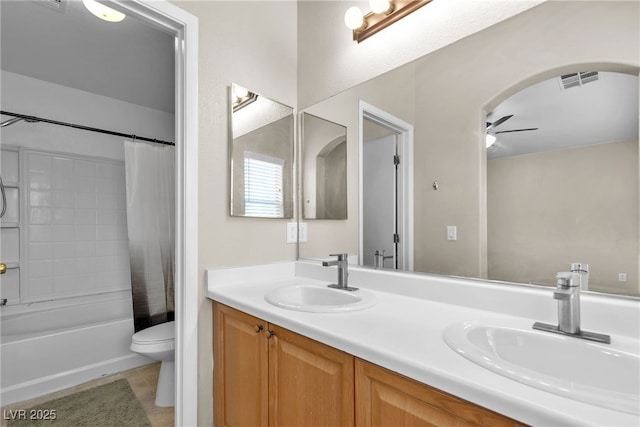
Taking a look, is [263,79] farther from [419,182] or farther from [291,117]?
[419,182]

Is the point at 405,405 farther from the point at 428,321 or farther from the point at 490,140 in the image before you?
the point at 490,140

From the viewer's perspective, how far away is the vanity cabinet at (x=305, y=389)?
2.20ft

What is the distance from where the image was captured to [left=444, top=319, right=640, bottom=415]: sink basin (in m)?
0.54

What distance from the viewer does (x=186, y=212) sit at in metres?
1.37

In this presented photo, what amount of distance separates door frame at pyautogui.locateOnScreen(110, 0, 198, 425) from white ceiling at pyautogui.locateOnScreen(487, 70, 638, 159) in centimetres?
126

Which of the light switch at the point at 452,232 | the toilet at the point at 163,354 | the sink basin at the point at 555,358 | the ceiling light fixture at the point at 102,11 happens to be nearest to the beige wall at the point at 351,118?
the light switch at the point at 452,232

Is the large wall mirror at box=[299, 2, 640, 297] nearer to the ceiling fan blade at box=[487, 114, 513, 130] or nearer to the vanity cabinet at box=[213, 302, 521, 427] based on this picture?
the ceiling fan blade at box=[487, 114, 513, 130]

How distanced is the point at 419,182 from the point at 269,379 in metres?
1.00

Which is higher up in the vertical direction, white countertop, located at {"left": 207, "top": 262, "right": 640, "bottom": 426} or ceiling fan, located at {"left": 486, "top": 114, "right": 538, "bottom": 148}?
ceiling fan, located at {"left": 486, "top": 114, "right": 538, "bottom": 148}

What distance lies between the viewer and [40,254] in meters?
2.54

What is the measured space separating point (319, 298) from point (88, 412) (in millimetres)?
1659

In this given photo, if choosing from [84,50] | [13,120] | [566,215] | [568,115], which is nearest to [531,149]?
[568,115]

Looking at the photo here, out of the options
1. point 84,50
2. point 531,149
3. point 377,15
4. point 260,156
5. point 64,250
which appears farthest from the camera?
point 64,250

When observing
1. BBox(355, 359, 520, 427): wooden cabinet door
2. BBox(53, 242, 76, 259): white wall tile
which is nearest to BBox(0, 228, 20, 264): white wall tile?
BBox(53, 242, 76, 259): white wall tile
